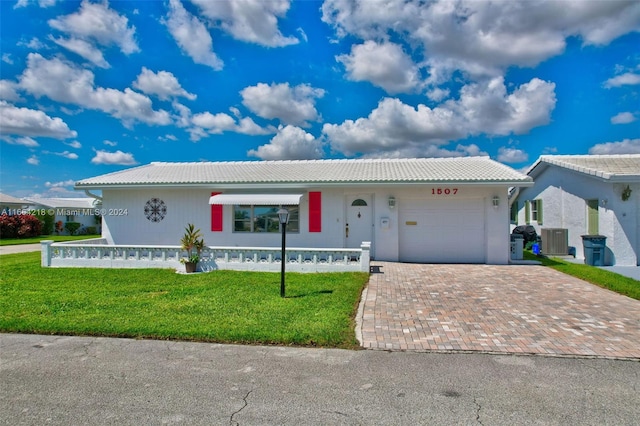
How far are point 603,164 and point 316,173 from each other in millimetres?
11276

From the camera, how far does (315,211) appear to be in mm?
13891

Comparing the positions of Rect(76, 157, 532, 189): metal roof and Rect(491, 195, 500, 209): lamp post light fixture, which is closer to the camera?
Rect(491, 195, 500, 209): lamp post light fixture

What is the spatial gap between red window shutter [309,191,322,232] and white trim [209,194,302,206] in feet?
1.76

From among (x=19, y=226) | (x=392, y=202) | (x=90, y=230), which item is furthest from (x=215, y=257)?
(x=90, y=230)

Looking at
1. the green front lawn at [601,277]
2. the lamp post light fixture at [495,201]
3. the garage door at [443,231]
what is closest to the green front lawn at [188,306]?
the garage door at [443,231]

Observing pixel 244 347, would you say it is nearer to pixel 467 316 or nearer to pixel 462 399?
pixel 462 399

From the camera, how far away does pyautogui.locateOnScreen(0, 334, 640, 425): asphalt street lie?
11.2ft

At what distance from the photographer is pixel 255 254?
37.3 feet

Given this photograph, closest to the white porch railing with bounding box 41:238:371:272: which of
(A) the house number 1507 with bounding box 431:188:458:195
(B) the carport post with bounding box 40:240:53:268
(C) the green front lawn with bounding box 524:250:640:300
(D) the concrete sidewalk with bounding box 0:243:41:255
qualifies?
(B) the carport post with bounding box 40:240:53:268

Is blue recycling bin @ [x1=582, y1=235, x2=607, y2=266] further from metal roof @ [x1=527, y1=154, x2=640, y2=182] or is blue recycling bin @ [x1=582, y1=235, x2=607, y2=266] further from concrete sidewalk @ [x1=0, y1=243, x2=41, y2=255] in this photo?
concrete sidewalk @ [x1=0, y1=243, x2=41, y2=255]

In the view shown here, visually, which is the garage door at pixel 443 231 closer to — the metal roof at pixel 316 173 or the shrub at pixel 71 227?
the metal roof at pixel 316 173

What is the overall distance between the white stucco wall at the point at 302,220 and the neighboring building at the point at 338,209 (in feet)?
0.12

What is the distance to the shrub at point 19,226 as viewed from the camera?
26.8 m

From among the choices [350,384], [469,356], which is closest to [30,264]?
[350,384]
